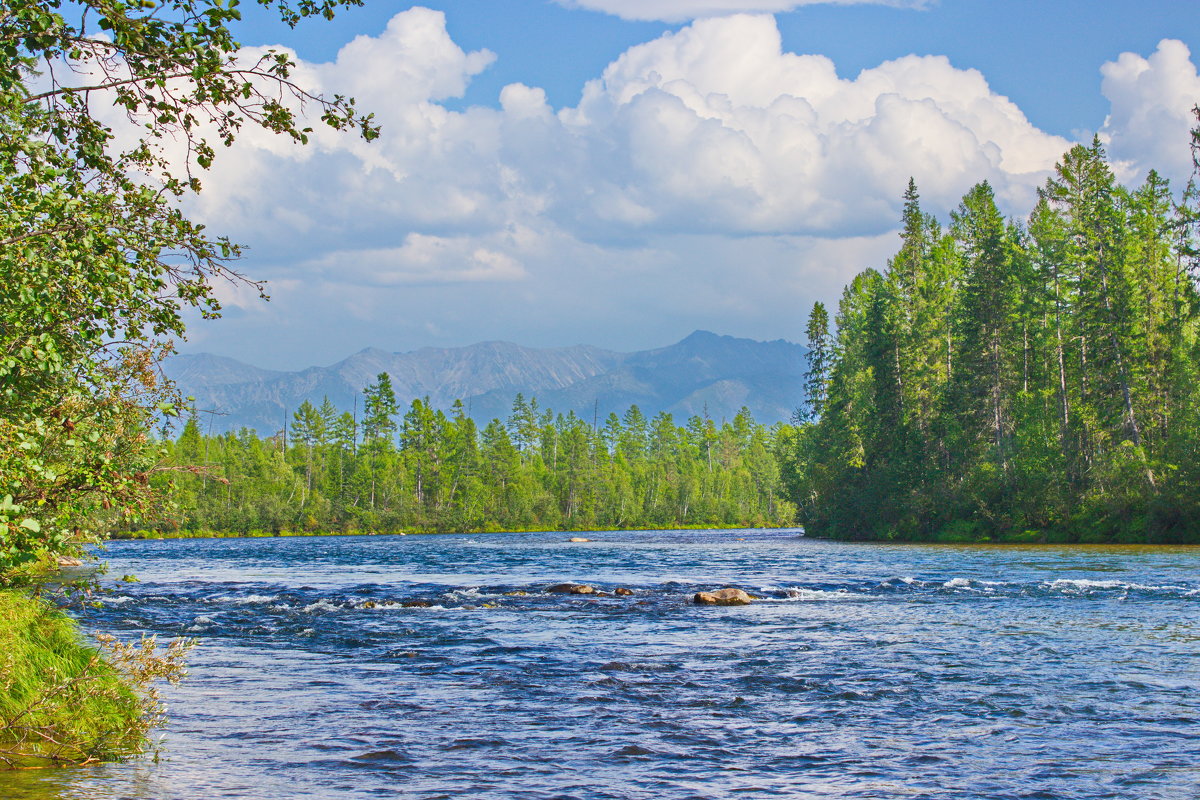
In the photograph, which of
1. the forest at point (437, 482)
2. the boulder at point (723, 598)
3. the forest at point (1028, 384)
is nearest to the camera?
the boulder at point (723, 598)

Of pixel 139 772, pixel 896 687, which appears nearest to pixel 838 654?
pixel 896 687

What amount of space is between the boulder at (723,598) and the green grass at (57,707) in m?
17.7

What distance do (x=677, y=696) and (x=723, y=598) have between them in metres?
12.8

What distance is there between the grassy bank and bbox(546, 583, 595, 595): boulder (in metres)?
19.4

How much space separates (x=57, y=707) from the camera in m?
9.88

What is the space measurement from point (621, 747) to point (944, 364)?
225ft

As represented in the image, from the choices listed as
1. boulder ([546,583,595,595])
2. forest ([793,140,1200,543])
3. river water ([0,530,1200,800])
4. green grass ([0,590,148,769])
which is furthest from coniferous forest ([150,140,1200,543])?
green grass ([0,590,148,769])

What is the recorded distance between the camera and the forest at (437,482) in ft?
365

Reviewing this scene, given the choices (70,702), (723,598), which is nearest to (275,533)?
(723,598)

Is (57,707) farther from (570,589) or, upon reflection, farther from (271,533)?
(271,533)

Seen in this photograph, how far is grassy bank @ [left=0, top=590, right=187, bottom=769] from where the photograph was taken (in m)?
9.68

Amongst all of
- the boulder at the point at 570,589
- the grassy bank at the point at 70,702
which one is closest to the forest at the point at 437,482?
the boulder at the point at 570,589

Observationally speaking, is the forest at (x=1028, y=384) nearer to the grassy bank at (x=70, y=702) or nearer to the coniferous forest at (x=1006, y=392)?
the coniferous forest at (x=1006, y=392)

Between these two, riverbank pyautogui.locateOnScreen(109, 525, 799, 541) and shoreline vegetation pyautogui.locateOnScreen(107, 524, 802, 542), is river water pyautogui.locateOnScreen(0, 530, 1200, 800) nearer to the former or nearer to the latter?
shoreline vegetation pyautogui.locateOnScreen(107, 524, 802, 542)
